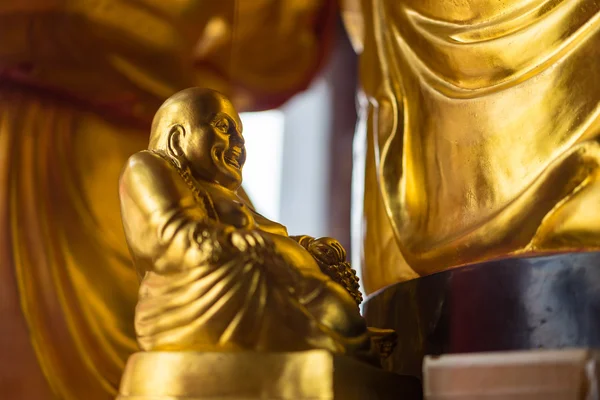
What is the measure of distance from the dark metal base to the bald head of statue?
1.26ft

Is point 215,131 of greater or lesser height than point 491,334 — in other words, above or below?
above

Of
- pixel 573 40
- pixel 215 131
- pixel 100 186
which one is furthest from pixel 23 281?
pixel 573 40

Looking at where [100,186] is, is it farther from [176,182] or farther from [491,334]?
[491,334]

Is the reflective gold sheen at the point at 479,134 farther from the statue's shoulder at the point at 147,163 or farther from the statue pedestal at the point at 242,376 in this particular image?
the statue's shoulder at the point at 147,163

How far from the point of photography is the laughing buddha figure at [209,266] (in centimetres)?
100

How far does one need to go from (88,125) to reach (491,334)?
130cm

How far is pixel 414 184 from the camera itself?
4.63 ft

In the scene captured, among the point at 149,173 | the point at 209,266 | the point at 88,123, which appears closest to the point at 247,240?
the point at 209,266

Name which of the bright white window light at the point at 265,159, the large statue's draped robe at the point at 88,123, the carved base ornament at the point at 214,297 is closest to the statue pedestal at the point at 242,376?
the carved base ornament at the point at 214,297

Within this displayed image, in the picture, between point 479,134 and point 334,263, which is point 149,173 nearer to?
point 334,263

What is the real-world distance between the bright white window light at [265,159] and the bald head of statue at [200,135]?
1.05m

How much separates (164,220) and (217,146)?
181 millimetres

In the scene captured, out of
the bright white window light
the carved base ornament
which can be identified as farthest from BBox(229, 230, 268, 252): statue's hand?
the bright white window light

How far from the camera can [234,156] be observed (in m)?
1.20
